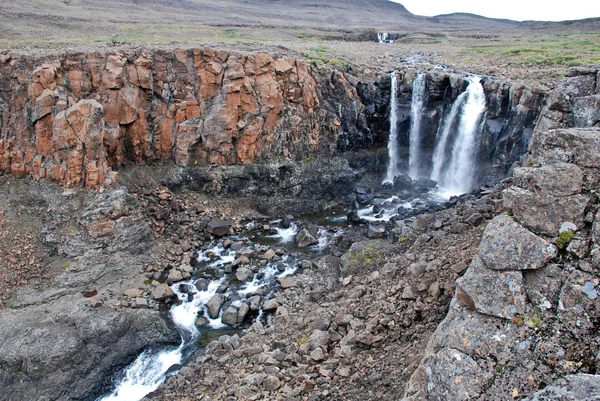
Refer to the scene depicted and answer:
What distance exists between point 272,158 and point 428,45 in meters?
40.2

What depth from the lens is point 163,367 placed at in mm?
17359

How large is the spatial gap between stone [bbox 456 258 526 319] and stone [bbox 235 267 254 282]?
15118 millimetres

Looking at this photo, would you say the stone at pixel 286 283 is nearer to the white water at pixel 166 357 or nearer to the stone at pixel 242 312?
the stone at pixel 242 312

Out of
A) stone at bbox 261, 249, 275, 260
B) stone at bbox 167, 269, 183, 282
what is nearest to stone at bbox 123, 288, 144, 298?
stone at bbox 167, 269, 183, 282

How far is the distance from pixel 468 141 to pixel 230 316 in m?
22.0

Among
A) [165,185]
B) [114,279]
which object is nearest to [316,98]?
[165,185]

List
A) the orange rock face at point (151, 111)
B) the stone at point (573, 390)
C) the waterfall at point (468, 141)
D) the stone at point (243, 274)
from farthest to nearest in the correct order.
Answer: the waterfall at point (468, 141) < the orange rock face at point (151, 111) < the stone at point (243, 274) < the stone at point (573, 390)

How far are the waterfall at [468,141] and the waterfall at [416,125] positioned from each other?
3.00 m

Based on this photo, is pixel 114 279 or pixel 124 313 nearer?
pixel 124 313

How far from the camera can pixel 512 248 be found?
8688 mm

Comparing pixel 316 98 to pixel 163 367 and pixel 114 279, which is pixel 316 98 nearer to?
pixel 114 279

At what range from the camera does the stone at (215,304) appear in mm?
20031

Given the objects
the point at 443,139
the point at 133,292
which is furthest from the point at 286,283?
the point at 443,139

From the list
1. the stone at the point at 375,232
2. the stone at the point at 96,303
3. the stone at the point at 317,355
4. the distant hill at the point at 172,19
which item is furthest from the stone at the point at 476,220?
the distant hill at the point at 172,19
